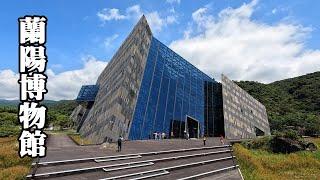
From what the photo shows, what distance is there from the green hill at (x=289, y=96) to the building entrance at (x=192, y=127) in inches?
1385

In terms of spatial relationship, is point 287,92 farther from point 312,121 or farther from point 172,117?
point 172,117

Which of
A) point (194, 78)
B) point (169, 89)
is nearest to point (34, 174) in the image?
point (169, 89)

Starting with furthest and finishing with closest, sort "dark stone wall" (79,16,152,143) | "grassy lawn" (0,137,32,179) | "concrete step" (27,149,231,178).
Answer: "dark stone wall" (79,16,152,143) → "grassy lawn" (0,137,32,179) → "concrete step" (27,149,231,178)

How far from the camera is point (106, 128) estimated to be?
37781 mm

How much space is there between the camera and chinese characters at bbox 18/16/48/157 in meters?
17.6

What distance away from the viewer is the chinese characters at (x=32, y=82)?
57.8 feet

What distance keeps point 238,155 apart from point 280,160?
4.46 m

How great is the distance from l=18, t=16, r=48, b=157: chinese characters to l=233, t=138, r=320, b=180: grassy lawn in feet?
48.5

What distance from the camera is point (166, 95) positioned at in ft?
155

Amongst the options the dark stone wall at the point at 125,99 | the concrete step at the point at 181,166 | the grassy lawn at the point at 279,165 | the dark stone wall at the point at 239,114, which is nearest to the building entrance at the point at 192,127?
the dark stone wall at the point at 239,114

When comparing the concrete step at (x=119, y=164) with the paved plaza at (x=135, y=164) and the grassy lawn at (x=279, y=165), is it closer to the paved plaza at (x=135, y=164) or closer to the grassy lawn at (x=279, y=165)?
the paved plaza at (x=135, y=164)

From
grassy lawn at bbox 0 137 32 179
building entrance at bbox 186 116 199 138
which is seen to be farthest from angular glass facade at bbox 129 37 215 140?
grassy lawn at bbox 0 137 32 179

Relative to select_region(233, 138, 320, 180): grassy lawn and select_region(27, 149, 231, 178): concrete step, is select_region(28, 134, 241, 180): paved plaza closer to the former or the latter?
select_region(27, 149, 231, 178): concrete step

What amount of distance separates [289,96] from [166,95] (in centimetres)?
9362
